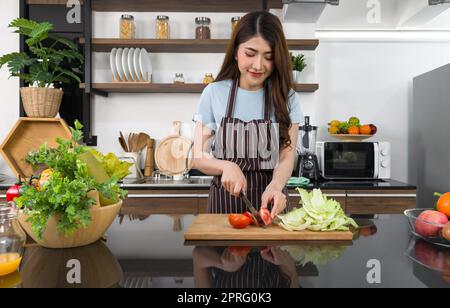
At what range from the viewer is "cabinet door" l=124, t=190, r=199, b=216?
2914 mm

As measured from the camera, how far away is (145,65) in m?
3.44

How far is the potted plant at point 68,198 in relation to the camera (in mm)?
1008

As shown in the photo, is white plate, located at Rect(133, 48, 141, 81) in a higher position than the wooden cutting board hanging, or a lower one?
higher

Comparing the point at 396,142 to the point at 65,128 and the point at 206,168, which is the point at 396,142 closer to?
the point at 206,168

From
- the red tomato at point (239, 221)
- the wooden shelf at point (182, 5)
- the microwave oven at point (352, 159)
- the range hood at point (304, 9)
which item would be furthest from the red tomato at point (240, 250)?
the wooden shelf at point (182, 5)

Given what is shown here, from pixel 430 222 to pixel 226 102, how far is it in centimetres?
111

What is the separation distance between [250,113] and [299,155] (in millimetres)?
1420

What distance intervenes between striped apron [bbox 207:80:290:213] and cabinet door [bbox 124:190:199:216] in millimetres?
931

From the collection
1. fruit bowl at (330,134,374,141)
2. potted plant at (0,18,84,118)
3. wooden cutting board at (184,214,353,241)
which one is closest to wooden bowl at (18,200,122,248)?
wooden cutting board at (184,214,353,241)

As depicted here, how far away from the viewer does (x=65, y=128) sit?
10.6ft

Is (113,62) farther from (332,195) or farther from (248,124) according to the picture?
(332,195)

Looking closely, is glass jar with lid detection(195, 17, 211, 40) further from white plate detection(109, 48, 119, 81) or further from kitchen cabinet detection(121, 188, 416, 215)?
kitchen cabinet detection(121, 188, 416, 215)

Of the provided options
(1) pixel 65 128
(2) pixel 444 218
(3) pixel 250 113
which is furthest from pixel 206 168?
(1) pixel 65 128
